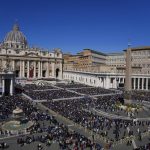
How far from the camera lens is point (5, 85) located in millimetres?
58375

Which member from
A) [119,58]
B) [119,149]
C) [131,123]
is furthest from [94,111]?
[119,58]

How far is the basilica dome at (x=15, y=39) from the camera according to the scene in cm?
11843

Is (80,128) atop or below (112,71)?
below

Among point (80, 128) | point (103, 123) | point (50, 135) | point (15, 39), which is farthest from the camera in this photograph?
point (15, 39)

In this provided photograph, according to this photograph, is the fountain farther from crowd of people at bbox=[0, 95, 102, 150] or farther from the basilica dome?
the basilica dome

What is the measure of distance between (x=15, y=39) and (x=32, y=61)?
2855cm

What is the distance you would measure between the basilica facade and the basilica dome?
616 inches

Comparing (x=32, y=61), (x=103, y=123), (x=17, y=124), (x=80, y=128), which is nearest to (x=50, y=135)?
(x=80, y=128)

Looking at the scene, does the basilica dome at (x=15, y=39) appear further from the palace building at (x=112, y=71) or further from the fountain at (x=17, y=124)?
the fountain at (x=17, y=124)

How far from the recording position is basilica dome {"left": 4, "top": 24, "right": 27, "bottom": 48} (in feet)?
389

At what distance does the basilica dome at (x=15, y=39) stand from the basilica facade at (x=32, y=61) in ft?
51.3

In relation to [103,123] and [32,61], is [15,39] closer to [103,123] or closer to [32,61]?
[32,61]

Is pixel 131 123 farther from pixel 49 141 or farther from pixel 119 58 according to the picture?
pixel 119 58

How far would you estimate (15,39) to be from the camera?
122m
